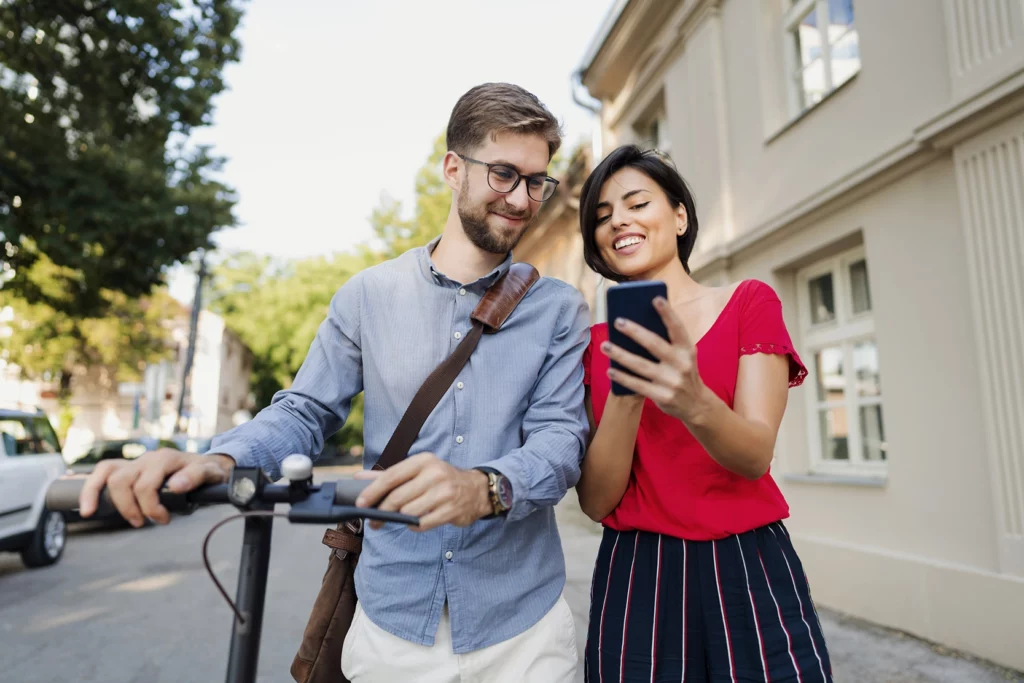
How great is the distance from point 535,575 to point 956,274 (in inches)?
177

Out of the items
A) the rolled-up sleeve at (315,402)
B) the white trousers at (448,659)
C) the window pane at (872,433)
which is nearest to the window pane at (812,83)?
the window pane at (872,433)

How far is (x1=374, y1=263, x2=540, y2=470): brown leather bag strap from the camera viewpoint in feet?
5.41

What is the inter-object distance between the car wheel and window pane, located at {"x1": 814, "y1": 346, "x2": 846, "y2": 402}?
8022 millimetres

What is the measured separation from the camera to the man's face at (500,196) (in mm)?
1794

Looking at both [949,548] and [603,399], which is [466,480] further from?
[949,548]

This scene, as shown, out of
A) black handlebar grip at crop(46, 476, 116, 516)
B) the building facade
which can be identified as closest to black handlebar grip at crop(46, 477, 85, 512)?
black handlebar grip at crop(46, 476, 116, 516)

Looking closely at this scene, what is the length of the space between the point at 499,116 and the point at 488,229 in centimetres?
28

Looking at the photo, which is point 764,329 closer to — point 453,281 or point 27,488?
point 453,281

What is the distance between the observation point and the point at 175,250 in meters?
10.7

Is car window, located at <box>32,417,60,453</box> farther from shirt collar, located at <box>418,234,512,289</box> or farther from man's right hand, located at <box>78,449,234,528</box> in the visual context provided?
man's right hand, located at <box>78,449,234,528</box>

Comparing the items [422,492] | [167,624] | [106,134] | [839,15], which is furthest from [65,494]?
[106,134]

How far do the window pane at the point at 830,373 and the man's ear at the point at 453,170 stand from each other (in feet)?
17.9

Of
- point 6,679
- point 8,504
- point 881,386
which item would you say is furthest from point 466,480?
point 8,504

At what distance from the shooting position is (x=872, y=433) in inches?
237
